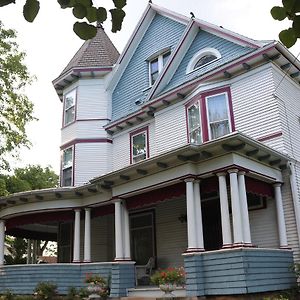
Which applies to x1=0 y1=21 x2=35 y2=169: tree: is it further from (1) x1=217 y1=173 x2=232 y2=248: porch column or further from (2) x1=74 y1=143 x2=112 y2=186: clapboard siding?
(1) x1=217 y1=173 x2=232 y2=248: porch column

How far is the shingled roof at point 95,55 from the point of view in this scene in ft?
61.8

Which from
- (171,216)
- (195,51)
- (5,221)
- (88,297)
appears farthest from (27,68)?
(88,297)

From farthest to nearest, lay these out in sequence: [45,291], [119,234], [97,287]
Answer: [45,291] → [119,234] → [97,287]

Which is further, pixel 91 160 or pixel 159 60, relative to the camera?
pixel 91 160

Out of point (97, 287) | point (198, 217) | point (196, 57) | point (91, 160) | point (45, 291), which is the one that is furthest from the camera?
point (91, 160)

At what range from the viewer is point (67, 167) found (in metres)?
18.3

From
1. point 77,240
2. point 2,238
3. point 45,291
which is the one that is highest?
point 2,238

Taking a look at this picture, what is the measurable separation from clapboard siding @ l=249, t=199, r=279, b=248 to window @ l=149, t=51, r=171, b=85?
750 cm

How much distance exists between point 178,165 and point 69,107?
968 cm

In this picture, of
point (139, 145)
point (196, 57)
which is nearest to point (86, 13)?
point (196, 57)

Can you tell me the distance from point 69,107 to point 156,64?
181 inches

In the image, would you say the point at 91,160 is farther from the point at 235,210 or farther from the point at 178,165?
the point at 235,210

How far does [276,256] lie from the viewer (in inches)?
399

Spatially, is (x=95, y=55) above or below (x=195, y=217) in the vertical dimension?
above
